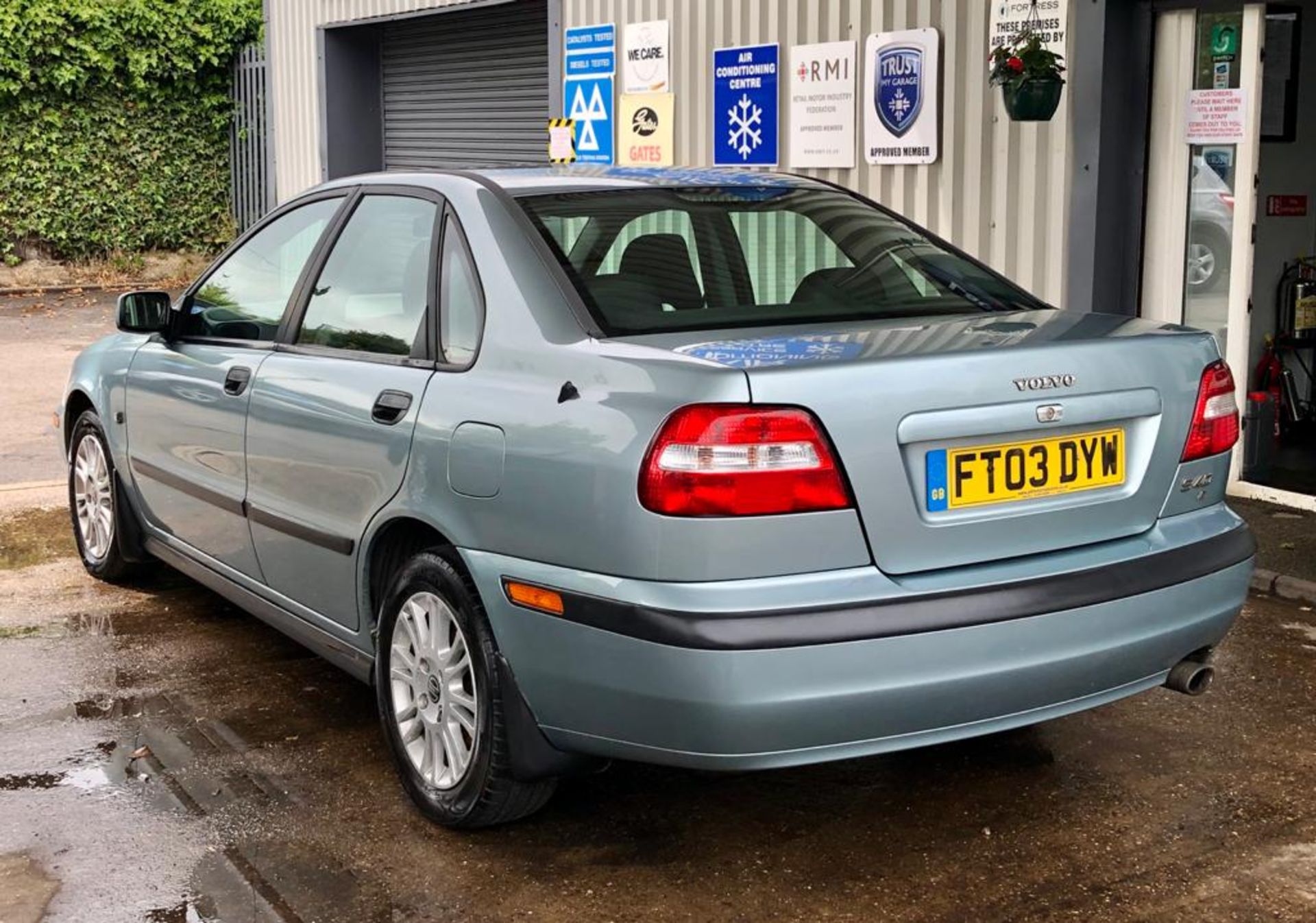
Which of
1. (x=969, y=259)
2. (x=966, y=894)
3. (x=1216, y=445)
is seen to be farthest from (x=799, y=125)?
(x=966, y=894)

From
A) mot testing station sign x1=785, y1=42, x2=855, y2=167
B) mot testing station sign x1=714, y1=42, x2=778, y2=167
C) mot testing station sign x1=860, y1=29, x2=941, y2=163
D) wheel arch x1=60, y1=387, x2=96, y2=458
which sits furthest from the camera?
mot testing station sign x1=714, y1=42, x2=778, y2=167

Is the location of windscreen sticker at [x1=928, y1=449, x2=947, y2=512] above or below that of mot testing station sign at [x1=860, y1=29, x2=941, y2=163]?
below

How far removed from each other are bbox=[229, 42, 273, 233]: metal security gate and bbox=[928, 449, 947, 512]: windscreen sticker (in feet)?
51.0

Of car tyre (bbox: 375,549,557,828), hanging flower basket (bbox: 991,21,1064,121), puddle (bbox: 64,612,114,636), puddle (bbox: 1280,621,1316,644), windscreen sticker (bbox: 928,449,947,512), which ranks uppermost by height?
hanging flower basket (bbox: 991,21,1064,121)

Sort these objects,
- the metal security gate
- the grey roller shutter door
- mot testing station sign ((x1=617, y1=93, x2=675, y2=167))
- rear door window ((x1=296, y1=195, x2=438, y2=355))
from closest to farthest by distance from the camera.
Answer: rear door window ((x1=296, y1=195, x2=438, y2=355))
mot testing station sign ((x1=617, y1=93, x2=675, y2=167))
the grey roller shutter door
the metal security gate

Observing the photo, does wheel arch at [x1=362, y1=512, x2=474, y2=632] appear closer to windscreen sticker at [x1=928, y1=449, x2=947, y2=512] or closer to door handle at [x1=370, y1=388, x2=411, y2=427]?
door handle at [x1=370, y1=388, x2=411, y2=427]

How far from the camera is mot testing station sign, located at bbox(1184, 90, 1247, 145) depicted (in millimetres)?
7633

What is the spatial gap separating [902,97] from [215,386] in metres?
5.05

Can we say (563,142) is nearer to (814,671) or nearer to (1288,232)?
(1288,232)

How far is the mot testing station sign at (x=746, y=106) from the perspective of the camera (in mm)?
9969

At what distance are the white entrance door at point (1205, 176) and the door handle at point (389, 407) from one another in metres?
4.98

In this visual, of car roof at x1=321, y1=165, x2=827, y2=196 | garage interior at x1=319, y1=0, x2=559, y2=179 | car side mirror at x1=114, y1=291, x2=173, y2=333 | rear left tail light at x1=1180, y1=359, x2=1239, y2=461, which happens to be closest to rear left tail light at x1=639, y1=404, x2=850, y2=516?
rear left tail light at x1=1180, y1=359, x2=1239, y2=461

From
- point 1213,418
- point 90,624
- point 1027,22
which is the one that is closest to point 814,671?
point 1213,418

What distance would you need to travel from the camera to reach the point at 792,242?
4.32m
